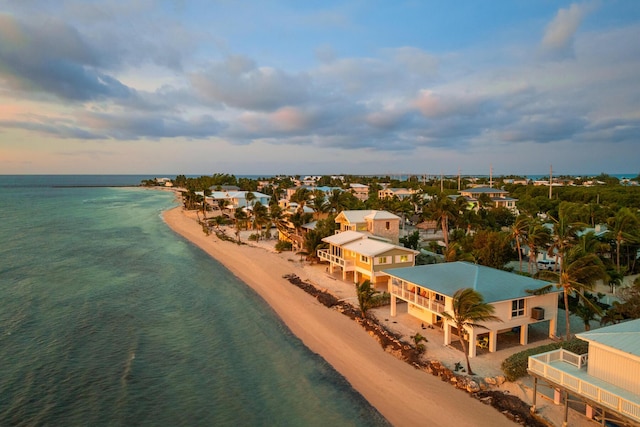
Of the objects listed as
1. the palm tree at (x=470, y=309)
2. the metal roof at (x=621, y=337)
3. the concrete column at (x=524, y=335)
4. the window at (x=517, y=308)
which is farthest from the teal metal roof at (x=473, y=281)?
the metal roof at (x=621, y=337)

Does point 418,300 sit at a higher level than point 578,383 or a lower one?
lower

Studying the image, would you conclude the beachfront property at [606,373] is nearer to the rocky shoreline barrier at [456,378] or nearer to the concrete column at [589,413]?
the concrete column at [589,413]

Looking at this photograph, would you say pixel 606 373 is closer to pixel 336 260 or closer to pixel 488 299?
pixel 488 299

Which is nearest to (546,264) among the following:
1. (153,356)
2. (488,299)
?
(488,299)

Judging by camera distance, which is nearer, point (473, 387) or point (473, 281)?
point (473, 387)

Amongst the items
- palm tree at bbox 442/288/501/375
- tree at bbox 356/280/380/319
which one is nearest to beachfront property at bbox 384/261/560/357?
palm tree at bbox 442/288/501/375

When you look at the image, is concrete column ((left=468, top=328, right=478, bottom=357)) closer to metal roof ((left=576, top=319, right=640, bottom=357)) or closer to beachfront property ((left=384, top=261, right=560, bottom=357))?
beachfront property ((left=384, top=261, right=560, bottom=357))

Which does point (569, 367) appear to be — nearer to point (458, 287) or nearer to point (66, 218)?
point (458, 287)

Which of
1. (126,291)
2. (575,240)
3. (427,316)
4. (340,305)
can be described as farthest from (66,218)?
(575,240)
